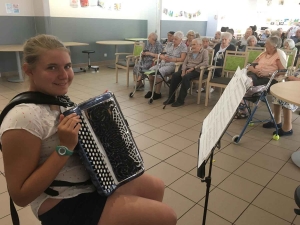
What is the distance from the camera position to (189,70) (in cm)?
423

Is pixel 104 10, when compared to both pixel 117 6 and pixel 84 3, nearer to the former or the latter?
pixel 117 6

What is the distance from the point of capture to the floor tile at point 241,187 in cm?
204

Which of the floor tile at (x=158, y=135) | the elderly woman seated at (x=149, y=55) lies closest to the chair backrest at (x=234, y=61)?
the elderly woman seated at (x=149, y=55)

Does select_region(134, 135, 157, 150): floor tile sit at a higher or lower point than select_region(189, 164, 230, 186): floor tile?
higher

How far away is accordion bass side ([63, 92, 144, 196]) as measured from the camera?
39.6 inches

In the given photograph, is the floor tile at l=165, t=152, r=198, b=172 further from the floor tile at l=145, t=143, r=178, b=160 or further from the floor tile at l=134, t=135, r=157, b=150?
the floor tile at l=134, t=135, r=157, b=150

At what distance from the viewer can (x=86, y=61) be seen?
7207mm

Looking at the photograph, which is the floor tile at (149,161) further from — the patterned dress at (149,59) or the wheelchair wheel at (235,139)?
the patterned dress at (149,59)

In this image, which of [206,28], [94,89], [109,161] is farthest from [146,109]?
[206,28]

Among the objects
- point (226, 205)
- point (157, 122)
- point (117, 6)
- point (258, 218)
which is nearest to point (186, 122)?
point (157, 122)

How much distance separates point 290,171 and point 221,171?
664 millimetres

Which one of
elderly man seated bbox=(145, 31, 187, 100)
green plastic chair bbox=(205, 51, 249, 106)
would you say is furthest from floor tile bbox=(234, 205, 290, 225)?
elderly man seated bbox=(145, 31, 187, 100)

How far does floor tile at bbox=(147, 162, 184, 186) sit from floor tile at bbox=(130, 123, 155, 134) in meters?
0.81

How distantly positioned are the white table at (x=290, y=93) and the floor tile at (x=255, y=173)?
382 millimetres
